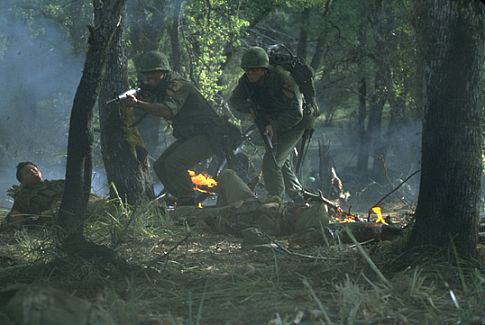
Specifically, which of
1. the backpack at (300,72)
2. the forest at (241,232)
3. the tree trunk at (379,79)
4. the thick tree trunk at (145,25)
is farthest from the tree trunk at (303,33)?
the backpack at (300,72)

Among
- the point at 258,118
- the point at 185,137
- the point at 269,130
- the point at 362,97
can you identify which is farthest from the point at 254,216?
the point at 362,97

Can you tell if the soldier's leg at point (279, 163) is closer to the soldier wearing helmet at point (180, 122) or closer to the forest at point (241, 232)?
the forest at point (241, 232)

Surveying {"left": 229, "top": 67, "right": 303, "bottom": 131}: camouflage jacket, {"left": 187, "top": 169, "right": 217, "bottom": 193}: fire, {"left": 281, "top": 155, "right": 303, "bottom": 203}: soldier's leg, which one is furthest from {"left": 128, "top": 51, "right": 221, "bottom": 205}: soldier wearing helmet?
{"left": 281, "top": 155, "right": 303, "bottom": 203}: soldier's leg

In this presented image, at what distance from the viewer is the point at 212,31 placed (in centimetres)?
1645

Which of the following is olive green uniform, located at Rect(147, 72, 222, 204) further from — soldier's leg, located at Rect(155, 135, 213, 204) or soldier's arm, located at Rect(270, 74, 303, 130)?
soldier's arm, located at Rect(270, 74, 303, 130)

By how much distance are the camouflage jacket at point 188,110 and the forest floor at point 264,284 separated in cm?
263

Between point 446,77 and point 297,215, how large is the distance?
254cm

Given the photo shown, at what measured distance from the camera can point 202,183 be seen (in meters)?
10.1

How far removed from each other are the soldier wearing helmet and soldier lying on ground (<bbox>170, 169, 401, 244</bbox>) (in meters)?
0.82

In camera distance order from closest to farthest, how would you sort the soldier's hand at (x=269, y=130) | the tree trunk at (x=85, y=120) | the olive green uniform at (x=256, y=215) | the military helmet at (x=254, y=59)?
the tree trunk at (x=85, y=120)
the olive green uniform at (x=256, y=215)
the military helmet at (x=254, y=59)
the soldier's hand at (x=269, y=130)

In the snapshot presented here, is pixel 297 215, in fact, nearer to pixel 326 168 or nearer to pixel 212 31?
pixel 326 168

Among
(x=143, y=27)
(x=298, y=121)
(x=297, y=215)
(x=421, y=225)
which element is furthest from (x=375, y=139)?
(x=421, y=225)

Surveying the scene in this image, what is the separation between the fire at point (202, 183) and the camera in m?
9.98

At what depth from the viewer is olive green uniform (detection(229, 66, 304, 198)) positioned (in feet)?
31.0
